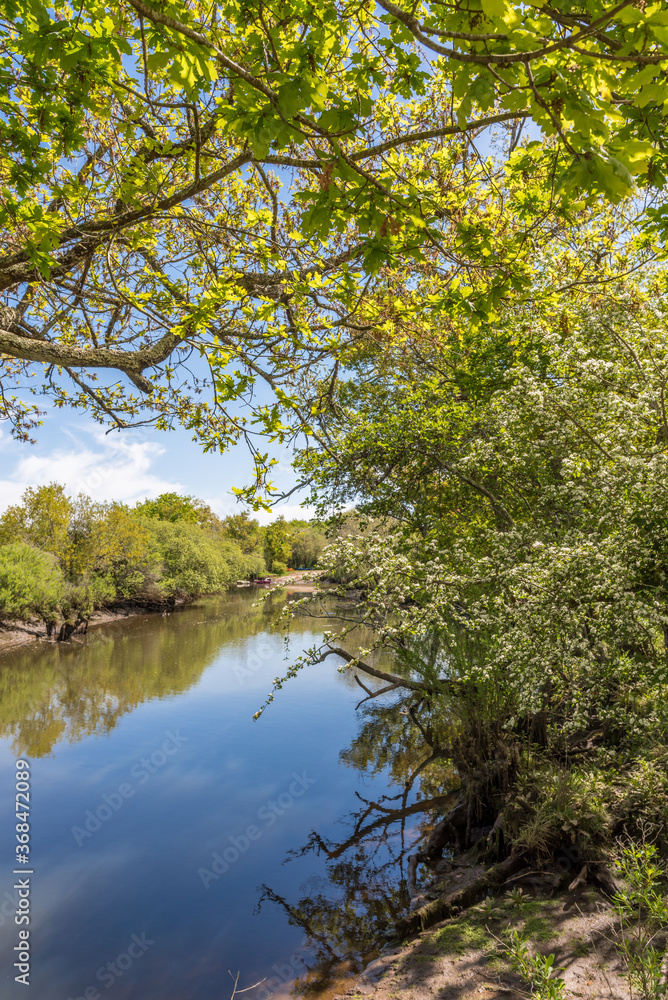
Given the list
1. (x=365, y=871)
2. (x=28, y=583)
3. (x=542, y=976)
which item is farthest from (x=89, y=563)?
(x=542, y=976)

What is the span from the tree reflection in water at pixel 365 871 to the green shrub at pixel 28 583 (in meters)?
15.9

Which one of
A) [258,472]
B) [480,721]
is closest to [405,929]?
[480,721]

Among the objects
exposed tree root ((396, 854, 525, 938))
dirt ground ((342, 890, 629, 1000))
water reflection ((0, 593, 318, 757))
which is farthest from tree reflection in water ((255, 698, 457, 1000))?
water reflection ((0, 593, 318, 757))

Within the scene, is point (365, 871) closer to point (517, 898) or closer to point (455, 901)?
point (455, 901)

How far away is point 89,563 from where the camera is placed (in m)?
25.8

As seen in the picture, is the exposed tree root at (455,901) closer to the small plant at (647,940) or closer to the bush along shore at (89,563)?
the small plant at (647,940)

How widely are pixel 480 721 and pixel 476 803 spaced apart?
3.45 ft

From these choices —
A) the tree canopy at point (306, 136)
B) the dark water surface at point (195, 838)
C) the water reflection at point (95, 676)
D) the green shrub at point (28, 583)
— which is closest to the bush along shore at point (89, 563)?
the green shrub at point (28, 583)

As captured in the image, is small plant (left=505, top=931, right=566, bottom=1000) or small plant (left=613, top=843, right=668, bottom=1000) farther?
small plant (left=613, top=843, right=668, bottom=1000)

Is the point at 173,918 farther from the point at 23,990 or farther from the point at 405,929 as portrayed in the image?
the point at 405,929

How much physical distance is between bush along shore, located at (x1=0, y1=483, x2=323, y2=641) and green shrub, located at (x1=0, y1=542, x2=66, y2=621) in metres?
0.04

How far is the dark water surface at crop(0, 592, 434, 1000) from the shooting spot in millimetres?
5566

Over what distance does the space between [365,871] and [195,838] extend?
8.66 feet

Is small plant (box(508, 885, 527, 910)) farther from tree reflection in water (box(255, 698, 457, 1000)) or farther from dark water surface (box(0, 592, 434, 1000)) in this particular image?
dark water surface (box(0, 592, 434, 1000))
